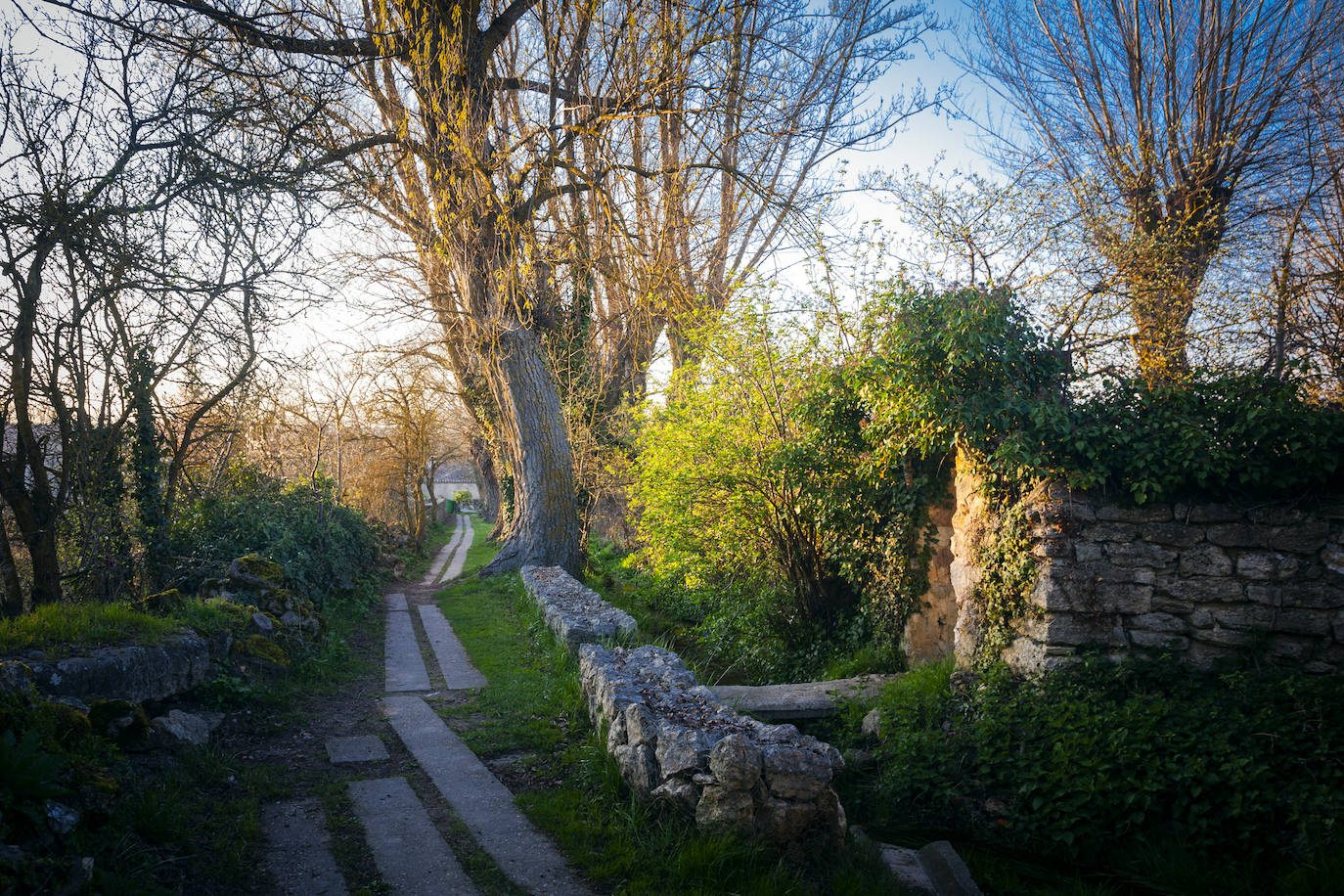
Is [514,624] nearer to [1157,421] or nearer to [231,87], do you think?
[231,87]

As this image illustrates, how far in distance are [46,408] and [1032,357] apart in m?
8.56

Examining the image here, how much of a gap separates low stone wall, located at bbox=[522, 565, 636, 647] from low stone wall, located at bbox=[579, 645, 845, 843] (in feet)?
7.77

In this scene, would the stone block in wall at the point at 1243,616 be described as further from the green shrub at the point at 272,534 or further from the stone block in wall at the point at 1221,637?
the green shrub at the point at 272,534

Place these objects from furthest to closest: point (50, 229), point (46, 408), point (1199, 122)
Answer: point (1199, 122), point (46, 408), point (50, 229)

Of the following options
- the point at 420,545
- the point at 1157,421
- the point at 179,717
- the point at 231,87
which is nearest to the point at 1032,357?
the point at 1157,421

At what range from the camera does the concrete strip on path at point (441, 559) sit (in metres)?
16.3

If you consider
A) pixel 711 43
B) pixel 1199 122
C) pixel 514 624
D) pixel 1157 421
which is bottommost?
pixel 514 624

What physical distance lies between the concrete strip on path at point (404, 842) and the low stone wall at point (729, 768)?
1.13 meters

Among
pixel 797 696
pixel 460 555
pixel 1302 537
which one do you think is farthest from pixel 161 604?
pixel 460 555

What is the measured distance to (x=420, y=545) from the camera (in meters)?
20.5

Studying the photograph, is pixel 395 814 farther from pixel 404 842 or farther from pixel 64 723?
pixel 64 723

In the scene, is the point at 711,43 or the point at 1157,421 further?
the point at 711,43

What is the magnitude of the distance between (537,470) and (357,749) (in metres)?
7.58

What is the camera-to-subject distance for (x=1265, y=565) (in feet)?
16.3
